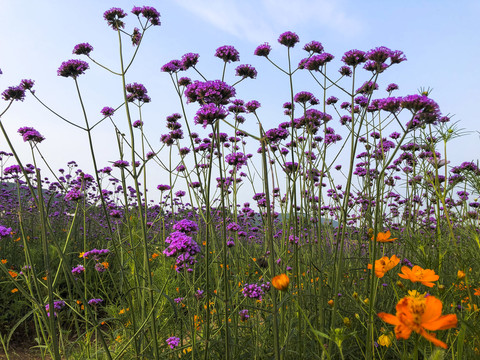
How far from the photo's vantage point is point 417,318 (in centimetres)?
86

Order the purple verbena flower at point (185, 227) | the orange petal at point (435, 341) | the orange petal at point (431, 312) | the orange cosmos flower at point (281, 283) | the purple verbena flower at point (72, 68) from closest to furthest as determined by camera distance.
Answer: the orange petal at point (435, 341), the orange petal at point (431, 312), the orange cosmos flower at point (281, 283), the purple verbena flower at point (185, 227), the purple verbena flower at point (72, 68)

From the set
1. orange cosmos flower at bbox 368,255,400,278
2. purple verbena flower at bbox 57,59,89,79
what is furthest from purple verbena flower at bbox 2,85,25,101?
orange cosmos flower at bbox 368,255,400,278

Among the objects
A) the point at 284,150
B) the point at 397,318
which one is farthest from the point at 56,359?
the point at 284,150

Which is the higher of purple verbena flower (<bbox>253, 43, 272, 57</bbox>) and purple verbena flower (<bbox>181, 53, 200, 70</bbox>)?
purple verbena flower (<bbox>253, 43, 272, 57</bbox>)

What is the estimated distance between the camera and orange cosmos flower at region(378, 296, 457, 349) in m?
0.84

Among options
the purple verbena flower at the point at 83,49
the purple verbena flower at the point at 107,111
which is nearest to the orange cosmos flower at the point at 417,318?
the purple verbena flower at the point at 83,49

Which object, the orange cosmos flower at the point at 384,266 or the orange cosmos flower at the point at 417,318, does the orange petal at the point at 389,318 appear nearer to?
the orange cosmos flower at the point at 417,318

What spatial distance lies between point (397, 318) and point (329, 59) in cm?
228

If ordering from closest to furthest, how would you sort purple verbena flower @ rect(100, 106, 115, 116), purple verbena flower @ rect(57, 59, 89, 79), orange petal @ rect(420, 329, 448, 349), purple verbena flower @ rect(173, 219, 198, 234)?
orange petal @ rect(420, 329, 448, 349) < purple verbena flower @ rect(173, 219, 198, 234) < purple verbena flower @ rect(57, 59, 89, 79) < purple verbena flower @ rect(100, 106, 115, 116)

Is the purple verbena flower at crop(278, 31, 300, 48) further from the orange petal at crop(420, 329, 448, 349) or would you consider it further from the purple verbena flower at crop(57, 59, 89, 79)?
the orange petal at crop(420, 329, 448, 349)

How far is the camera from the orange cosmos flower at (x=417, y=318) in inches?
33.0

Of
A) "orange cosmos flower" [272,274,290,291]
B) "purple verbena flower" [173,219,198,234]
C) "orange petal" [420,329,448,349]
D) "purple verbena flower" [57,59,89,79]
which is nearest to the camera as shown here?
"orange petal" [420,329,448,349]

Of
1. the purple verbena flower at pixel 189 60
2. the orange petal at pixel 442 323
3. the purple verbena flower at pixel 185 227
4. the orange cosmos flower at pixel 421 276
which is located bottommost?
the orange petal at pixel 442 323

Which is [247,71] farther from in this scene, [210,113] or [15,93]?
[15,93]
